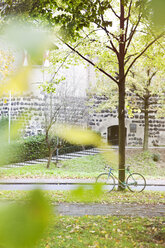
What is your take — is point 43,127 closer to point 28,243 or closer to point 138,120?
point 138,120

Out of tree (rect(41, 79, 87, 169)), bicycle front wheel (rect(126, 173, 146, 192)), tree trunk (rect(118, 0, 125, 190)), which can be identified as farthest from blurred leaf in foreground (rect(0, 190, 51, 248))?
tree (rect(41, 79, 87, 169))

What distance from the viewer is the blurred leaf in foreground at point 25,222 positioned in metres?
0.23

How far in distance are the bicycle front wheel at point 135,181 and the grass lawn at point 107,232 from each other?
207 centimetres

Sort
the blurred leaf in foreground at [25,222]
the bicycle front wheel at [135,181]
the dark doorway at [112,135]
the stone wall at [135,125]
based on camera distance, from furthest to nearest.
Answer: the stone wall at [135,125] → the dark doorway at [112,135] → the bicycle front wheel at [135,181] → the blurred leaf in foreground at [25,222]

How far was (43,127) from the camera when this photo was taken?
7801mm

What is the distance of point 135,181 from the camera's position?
4.82 meters

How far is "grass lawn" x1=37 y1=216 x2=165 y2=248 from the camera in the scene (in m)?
1.97

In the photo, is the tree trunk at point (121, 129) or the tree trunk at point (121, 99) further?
the tree trunk at point (121, 129)

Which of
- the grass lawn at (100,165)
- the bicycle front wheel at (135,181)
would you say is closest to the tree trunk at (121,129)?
the bicycle front wheel at (135,181)

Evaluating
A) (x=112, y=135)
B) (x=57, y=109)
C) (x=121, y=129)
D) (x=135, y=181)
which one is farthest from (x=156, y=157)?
(x=121, y=129)

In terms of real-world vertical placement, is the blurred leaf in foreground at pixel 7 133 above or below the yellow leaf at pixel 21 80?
below

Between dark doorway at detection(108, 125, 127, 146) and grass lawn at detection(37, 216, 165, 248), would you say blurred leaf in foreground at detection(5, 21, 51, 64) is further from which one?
dark doorway at detection(108, 125, 127, 146)

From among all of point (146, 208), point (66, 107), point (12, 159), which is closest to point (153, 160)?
point (66, 107)

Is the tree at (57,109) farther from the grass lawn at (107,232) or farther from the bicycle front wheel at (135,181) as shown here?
the grass lawn at (107,232)
